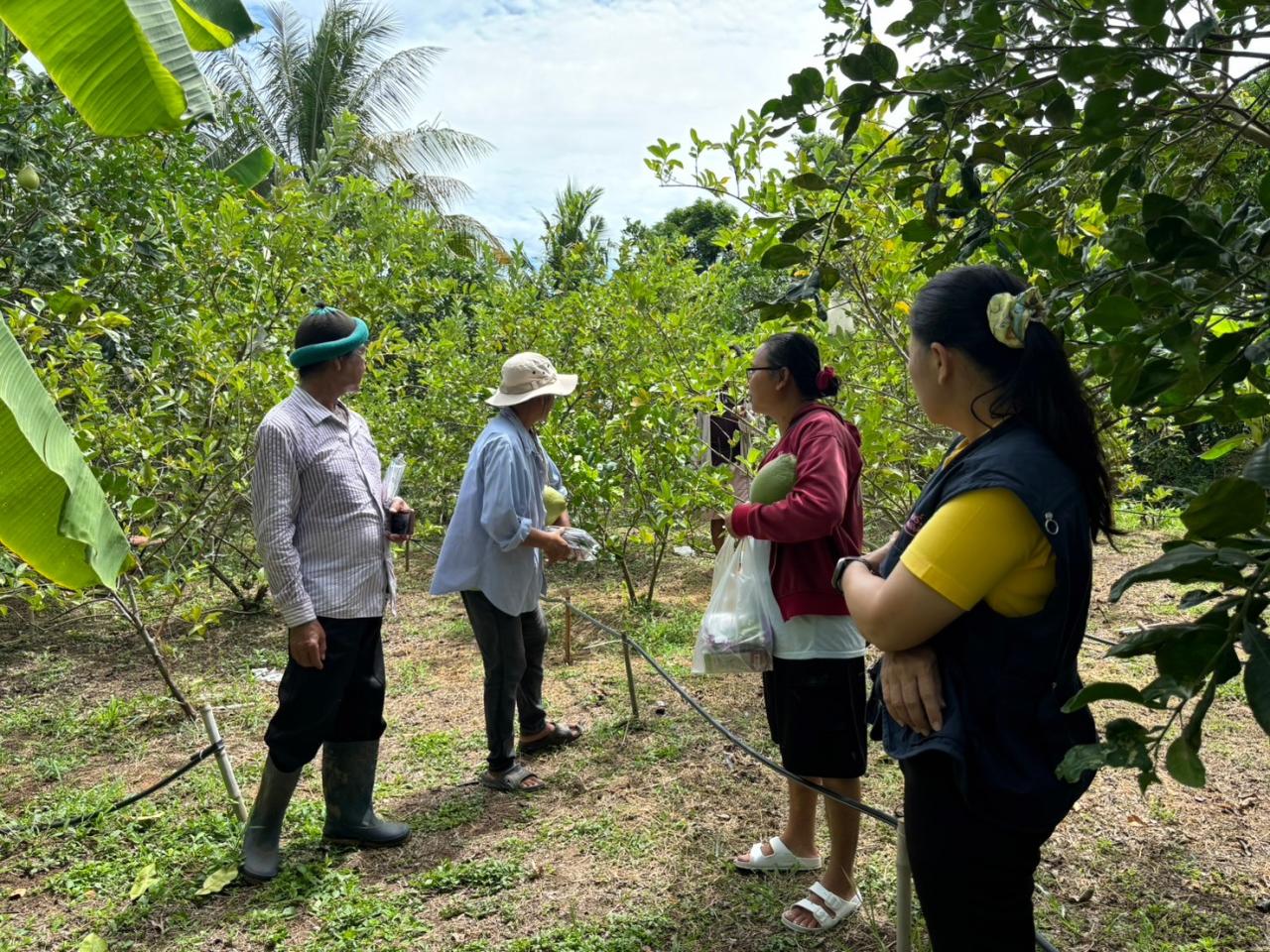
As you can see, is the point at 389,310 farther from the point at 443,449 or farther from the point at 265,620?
the point at 265,620

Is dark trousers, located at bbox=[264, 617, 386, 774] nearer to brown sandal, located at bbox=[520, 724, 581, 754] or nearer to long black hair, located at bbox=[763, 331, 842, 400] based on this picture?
brown sandal, located at bbox=[520, 724, 581, 754]

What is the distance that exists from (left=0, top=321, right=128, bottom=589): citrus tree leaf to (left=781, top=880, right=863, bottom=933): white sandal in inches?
86.9

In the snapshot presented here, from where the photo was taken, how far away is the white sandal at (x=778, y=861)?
2955 millimetres

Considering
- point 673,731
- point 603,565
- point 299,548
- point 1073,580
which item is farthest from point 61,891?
point 603,565

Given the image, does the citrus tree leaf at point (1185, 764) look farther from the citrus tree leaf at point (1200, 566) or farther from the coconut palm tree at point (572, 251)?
the coconut palm tree at point (572, 251)

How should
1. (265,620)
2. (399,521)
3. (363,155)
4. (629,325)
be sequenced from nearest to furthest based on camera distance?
(399,521) < (265,620) < (629,325) < (363,155)

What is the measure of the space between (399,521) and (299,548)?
39 cm

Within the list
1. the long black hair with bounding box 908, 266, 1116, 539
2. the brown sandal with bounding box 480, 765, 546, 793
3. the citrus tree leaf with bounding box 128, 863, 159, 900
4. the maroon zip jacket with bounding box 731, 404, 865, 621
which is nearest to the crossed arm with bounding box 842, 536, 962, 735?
the long black hair with bounding box 908, 266, 1116, 539

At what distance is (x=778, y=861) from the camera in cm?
296

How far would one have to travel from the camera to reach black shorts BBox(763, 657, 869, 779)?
259 centimetres

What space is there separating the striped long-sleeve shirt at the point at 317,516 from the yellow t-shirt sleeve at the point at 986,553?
7.11 feet

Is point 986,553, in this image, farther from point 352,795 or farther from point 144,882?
point 144,882

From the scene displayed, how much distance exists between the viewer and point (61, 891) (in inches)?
119

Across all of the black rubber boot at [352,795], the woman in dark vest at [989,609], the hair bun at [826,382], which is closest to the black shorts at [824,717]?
the hair bun at [826,382]
